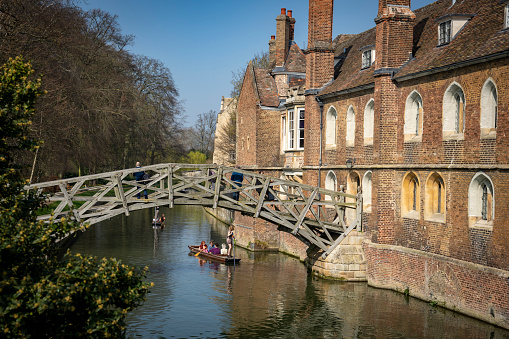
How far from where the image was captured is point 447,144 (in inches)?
715

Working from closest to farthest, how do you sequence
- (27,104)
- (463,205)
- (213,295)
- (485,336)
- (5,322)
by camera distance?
(5,322), (27,104), (485,336), (463,205), (213,295)

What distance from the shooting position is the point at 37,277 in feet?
28.0

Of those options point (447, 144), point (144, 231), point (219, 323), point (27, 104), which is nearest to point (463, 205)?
point (447, 144)

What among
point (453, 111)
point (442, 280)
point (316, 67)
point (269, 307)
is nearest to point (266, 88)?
point (316, 67)

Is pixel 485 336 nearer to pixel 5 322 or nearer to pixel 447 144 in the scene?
pixel 447 144

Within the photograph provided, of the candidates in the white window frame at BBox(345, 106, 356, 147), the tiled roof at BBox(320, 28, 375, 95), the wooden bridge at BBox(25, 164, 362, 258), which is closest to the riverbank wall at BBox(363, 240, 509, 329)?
the wooden bridge at BBox(25, 164, 362, 258)

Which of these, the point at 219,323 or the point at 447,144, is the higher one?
the point at 447,144

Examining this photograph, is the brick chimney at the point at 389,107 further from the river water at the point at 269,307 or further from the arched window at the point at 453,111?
the river water at the point at 269,307

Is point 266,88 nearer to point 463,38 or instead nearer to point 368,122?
point 368,122

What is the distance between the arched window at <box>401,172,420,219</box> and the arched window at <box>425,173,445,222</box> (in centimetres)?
92

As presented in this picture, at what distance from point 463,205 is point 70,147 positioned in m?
27.5

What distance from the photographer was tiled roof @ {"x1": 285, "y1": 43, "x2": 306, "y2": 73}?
31.8 meters

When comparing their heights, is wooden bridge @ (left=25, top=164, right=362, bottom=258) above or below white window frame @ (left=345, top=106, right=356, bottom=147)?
below

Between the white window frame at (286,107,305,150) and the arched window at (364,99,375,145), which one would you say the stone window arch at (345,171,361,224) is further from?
the white window frame at (286,107,305,150)
